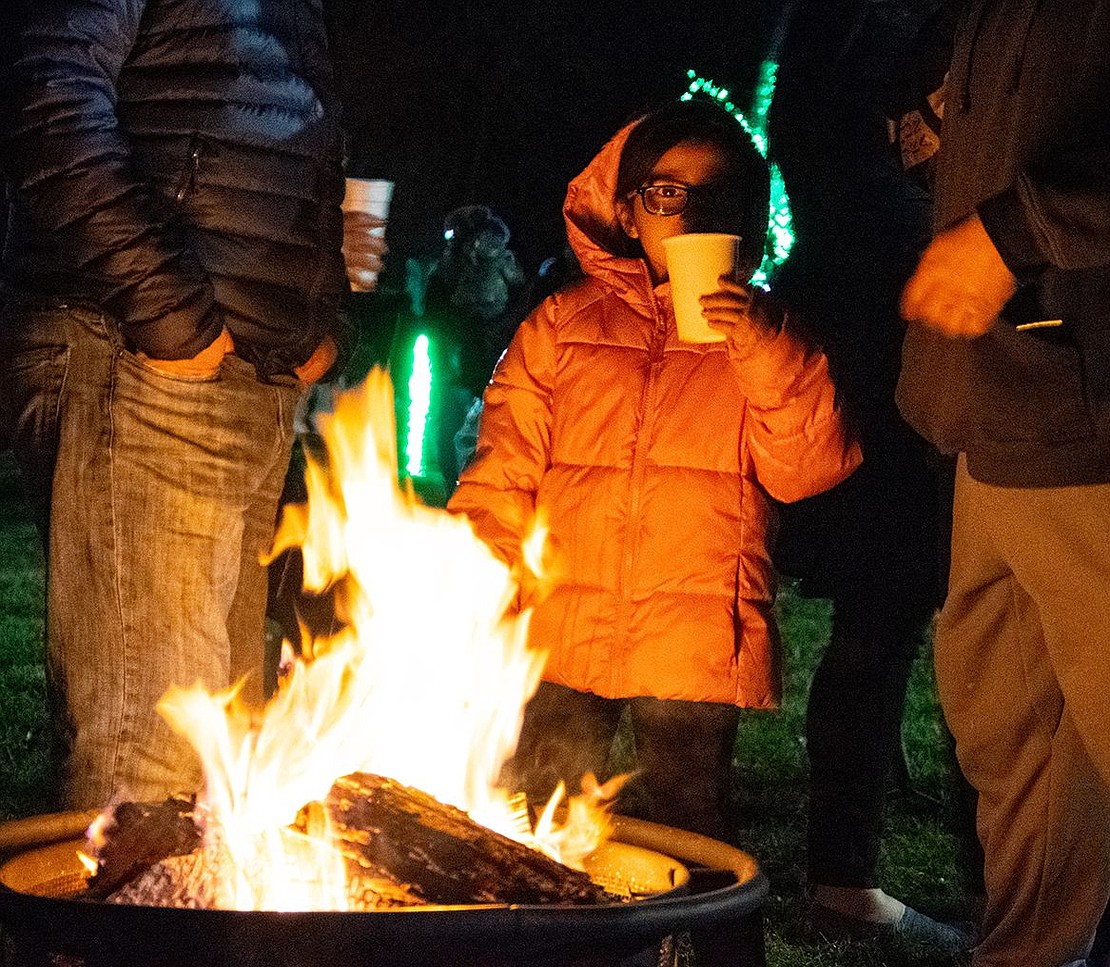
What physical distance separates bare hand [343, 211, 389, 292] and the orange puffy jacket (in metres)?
0.52

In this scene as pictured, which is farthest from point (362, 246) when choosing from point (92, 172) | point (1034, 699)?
point (1034, 699)

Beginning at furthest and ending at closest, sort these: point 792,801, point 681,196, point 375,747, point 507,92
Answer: point 507,92 → point 792,801 → point 681,196 → point 375,747

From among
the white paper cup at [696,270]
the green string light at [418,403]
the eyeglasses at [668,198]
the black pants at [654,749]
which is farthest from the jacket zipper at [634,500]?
the green string light at [418,403]

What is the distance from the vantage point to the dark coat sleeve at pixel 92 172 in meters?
2.93

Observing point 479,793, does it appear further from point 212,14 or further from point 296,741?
point 212,14

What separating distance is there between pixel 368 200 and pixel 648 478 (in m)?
1.14

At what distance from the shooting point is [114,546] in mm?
3107

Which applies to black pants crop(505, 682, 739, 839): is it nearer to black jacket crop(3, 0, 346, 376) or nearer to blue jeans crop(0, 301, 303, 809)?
blue jeans crop(0, 301, 303, 809)

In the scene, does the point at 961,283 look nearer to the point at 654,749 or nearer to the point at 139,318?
the point at 654,749

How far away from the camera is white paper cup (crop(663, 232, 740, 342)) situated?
10.2ft

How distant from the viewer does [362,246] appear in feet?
12.6

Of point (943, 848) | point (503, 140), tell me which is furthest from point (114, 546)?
point (503, 140)

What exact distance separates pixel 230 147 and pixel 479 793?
156 cm

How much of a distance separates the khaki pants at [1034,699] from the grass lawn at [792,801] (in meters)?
0.75
